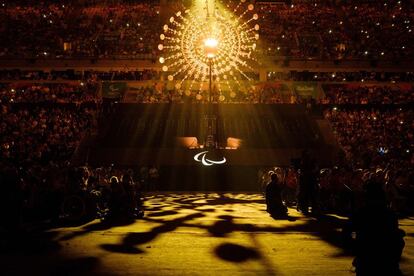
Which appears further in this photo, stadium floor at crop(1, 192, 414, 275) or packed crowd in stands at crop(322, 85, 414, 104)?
packed crowd in stands at crop(322, 85, 414, 104)

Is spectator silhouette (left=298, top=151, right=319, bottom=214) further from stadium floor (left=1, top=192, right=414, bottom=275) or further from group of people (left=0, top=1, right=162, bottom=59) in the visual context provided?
group of people (left=0, top=1, right=162, bottom=59)

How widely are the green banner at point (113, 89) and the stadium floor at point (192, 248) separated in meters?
22.7

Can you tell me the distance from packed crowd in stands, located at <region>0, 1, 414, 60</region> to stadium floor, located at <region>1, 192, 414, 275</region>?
29446 millimetres

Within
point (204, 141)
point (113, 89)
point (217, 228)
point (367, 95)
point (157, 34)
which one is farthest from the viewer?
point (157, 34)

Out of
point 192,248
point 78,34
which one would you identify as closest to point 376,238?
point 192,248

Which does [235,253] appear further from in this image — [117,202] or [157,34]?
[157,34]

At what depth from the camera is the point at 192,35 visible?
2308 cm

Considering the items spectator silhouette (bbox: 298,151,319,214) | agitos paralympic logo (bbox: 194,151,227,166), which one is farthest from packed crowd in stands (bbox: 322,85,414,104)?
spectator silhouette (bbox: 298,151,319,214)

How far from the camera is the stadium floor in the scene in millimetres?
7746

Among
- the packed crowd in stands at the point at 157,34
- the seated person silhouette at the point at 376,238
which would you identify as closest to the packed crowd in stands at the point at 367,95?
the packed crowd in stands at the point at 157,34

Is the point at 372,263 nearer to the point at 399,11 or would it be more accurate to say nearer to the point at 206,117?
the point at 206,117

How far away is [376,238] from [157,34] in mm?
41043

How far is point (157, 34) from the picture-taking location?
4456 centimetres

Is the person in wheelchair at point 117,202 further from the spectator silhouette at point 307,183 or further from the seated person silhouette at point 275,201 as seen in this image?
the spectator silhouette at point 307,183
